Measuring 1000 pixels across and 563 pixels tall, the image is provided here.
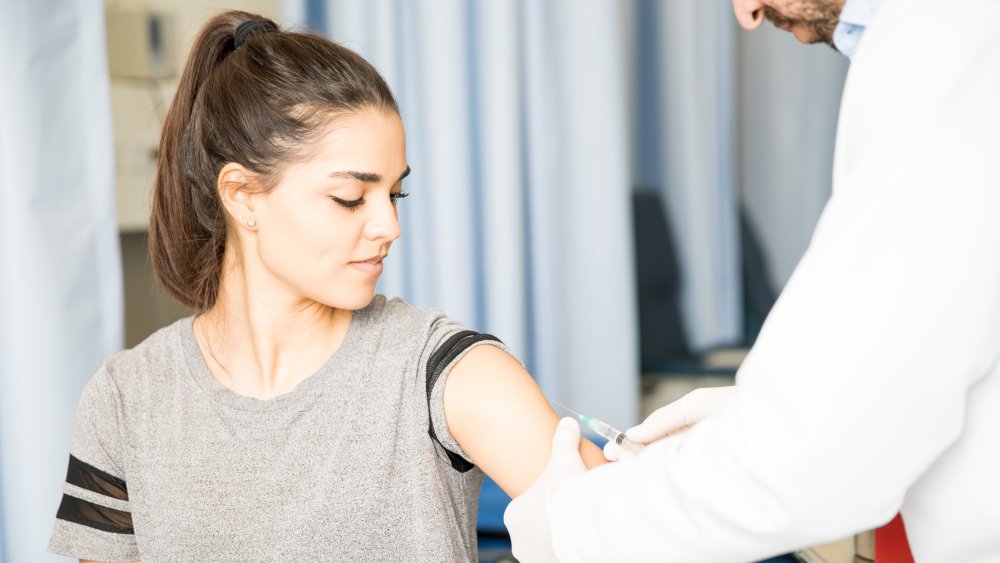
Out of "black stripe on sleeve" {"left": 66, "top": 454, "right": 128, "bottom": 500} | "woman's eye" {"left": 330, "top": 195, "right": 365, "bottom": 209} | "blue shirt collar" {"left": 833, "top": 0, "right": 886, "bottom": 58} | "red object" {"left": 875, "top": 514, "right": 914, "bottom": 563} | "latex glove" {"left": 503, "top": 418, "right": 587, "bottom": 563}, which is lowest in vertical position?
"black stripe on sleeve" {"left": 66, "top": 454, "right": 128, "bottom": 500}

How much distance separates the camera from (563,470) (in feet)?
3.02

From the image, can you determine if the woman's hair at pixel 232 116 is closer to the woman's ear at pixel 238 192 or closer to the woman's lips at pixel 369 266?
the woman's ear at pixel 238 192

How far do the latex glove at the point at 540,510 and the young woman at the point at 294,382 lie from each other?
129 millimetres

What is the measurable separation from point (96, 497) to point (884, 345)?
100cm

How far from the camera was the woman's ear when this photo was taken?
1158 millimetres

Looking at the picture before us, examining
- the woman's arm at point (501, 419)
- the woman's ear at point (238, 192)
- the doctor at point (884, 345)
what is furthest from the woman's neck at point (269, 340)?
the doctor at point (884, 345)

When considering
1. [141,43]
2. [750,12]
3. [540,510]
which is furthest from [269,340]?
[141,43]

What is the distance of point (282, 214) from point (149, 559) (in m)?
0.47

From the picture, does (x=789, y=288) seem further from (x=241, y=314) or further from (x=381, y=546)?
(x=241, y=314)

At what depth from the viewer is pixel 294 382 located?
1217mm

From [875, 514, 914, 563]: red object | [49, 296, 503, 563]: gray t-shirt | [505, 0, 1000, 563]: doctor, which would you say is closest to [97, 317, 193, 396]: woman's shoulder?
[49, 296, 503, 563]: gray t-shirt

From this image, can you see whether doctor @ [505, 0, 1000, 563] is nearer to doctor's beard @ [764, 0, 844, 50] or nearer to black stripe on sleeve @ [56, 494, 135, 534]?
doctor's beard @ [764, 0, 844, 50]

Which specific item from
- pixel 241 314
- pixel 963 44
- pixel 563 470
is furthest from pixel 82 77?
Answer: pixel 963 44

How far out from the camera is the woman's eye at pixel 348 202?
1.12 metres
